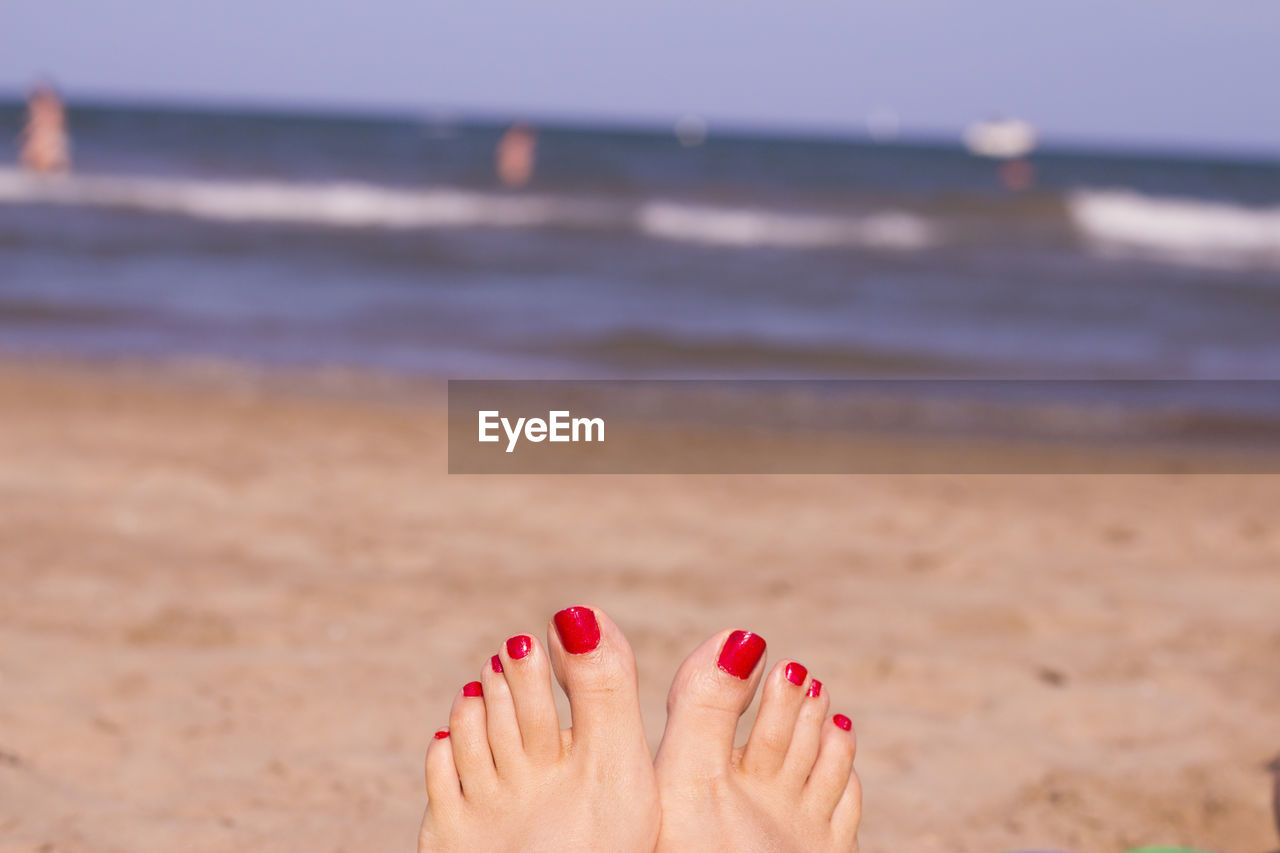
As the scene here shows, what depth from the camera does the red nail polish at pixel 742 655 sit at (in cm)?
154

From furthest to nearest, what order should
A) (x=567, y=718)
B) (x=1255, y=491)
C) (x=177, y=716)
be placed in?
(x=1255, y=491) → (x=567, y=718) → (x=177, y=716)

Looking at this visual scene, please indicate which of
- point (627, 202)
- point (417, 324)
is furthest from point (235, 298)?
point (627, 202)

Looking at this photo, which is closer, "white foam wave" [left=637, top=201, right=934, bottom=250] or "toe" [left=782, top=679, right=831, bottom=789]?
"toe" [left=782, top=679, right=831, bottom=789]

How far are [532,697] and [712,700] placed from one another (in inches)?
9.8

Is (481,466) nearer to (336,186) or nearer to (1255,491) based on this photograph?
(1255,491)

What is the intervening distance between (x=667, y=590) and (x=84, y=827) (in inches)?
54.6

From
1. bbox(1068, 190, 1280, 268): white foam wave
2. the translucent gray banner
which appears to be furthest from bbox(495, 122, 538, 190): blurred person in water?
the translucent gray banner

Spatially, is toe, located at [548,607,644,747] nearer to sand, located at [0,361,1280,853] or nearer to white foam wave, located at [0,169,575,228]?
sand, located at [0,361,1280,853]

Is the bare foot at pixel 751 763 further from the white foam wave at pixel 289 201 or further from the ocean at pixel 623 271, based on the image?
the white foam wave at pixel 289 201

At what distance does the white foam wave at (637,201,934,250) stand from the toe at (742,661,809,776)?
10.9 m

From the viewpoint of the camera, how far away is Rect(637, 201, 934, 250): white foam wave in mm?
12688

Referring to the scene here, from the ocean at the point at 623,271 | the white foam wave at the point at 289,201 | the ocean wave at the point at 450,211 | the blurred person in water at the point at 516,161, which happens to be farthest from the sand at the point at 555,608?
the blurred person in water at the point at 516,161

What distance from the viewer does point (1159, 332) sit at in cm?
739

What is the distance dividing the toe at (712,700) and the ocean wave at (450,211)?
36.0 ft
